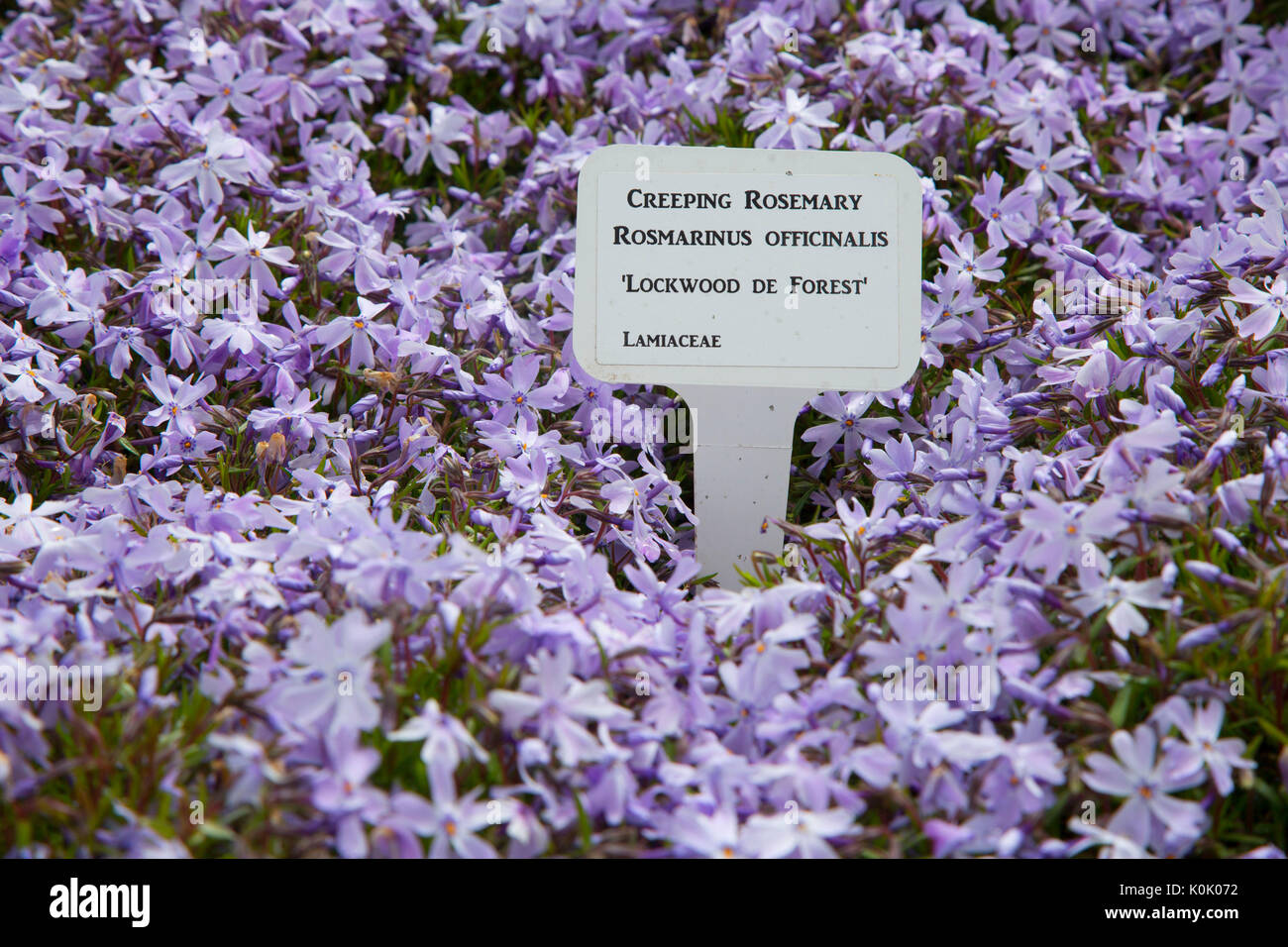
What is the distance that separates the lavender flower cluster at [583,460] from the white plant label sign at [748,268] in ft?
0.87

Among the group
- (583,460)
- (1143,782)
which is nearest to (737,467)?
(583,460)

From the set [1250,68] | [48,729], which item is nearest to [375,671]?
[48,729]

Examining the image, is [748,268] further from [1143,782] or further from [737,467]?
[1143,782]

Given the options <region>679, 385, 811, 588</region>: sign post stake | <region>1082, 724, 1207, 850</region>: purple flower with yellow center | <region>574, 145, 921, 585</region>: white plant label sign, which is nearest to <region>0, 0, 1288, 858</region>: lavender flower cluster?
<region>1082, 724, 1207, 850</region>: purple flower with yellow center

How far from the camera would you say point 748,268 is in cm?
228

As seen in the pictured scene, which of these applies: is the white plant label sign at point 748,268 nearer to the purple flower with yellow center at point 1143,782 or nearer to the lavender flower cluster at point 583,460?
the lavender flower cluster at point 583,460

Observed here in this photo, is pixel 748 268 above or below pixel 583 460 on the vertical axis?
above

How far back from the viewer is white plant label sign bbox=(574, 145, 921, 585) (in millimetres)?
2264

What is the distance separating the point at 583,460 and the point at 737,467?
1.19 ft

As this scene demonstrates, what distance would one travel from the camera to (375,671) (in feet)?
5.41

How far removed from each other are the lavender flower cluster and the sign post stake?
0.12 metres

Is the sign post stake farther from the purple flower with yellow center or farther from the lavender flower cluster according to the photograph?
the purple flower with yellow center

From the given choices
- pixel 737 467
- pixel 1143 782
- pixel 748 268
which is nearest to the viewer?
pixel 1143 782
